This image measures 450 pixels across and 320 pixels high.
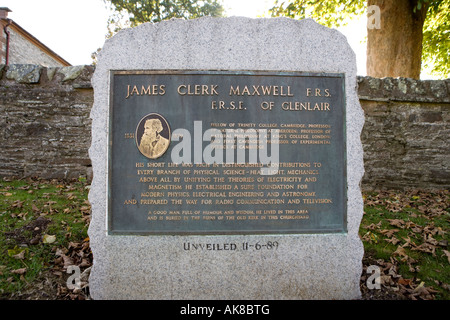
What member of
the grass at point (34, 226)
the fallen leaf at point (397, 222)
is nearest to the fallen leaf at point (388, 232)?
the fallen leaf at point (397, 222)

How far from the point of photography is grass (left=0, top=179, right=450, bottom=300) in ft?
10.4

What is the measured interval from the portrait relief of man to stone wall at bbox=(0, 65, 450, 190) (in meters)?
3.56

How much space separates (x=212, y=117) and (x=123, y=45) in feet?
3.73

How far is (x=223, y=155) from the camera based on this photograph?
9.86 feet

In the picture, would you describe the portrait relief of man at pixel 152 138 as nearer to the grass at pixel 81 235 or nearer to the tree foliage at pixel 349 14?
the grass at pixel 81 235

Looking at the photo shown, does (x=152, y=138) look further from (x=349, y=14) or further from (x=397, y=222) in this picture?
(x=349, y=14)

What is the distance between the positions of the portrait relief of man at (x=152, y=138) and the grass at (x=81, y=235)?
1.57m

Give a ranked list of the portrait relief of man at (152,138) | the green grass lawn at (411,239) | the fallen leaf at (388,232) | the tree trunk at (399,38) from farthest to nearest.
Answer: the tree trunk at (399,38) < the fallen leaf at (388,232) < the green grass lawn at (411,239) < the portrait relief of man at (152,138)

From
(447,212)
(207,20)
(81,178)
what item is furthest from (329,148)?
(81,178)

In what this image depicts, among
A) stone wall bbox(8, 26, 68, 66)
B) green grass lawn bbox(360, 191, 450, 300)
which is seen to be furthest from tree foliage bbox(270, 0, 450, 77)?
stone wall bbox(8, 26, 68, 66)

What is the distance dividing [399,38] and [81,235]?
819 centimetres

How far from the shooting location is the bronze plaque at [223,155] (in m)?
2.97

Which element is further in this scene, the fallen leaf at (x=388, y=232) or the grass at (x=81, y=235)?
the fallen leaf at (x=388, y=232)

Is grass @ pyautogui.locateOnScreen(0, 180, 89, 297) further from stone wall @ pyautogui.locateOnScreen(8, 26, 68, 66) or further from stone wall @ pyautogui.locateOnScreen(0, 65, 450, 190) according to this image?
stone wall @ pyautogui.locateOnScreen(8, 26, 68, 66)
